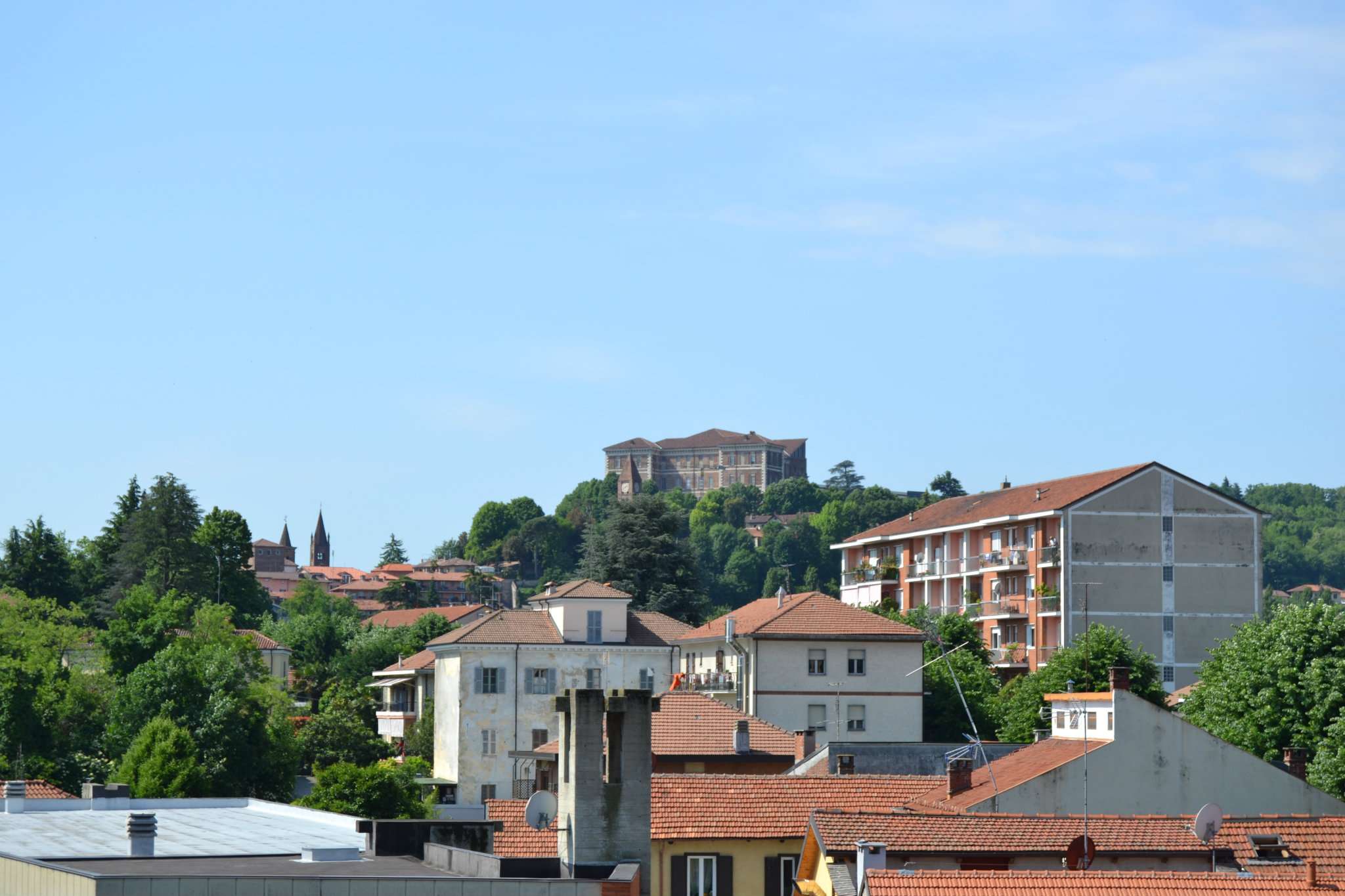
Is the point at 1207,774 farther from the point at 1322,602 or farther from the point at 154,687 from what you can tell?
the point at 154,687

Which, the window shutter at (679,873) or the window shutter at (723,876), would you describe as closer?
the window shutter at (679,873)

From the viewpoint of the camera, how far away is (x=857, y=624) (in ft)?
227

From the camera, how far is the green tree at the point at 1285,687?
173ft

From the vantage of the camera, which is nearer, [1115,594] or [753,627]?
[753,627]

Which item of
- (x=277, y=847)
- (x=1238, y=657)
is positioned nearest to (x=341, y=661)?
(x=1238, y=657)

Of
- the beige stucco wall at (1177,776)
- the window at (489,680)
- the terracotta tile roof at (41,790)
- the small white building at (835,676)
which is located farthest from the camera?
the window at (489,680)

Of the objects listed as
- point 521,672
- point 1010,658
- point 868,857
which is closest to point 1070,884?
point 868,857

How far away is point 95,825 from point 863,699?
42410mm

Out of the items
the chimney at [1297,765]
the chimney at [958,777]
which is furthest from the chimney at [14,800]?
the chimney at [1297,765]

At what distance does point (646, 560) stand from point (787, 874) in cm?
7020

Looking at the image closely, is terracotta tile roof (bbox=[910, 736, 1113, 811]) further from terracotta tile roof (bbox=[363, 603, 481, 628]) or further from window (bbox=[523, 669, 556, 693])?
terracotta tile roof (bbox=[363, 603, 481, 628])

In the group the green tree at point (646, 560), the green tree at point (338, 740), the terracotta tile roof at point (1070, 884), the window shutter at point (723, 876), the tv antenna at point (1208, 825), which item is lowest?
the green tree at point (338, 740)

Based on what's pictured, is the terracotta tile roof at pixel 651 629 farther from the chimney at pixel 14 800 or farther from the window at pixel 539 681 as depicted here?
the chimney at pixel 14 800

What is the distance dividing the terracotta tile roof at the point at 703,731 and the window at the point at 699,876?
15.7 m
